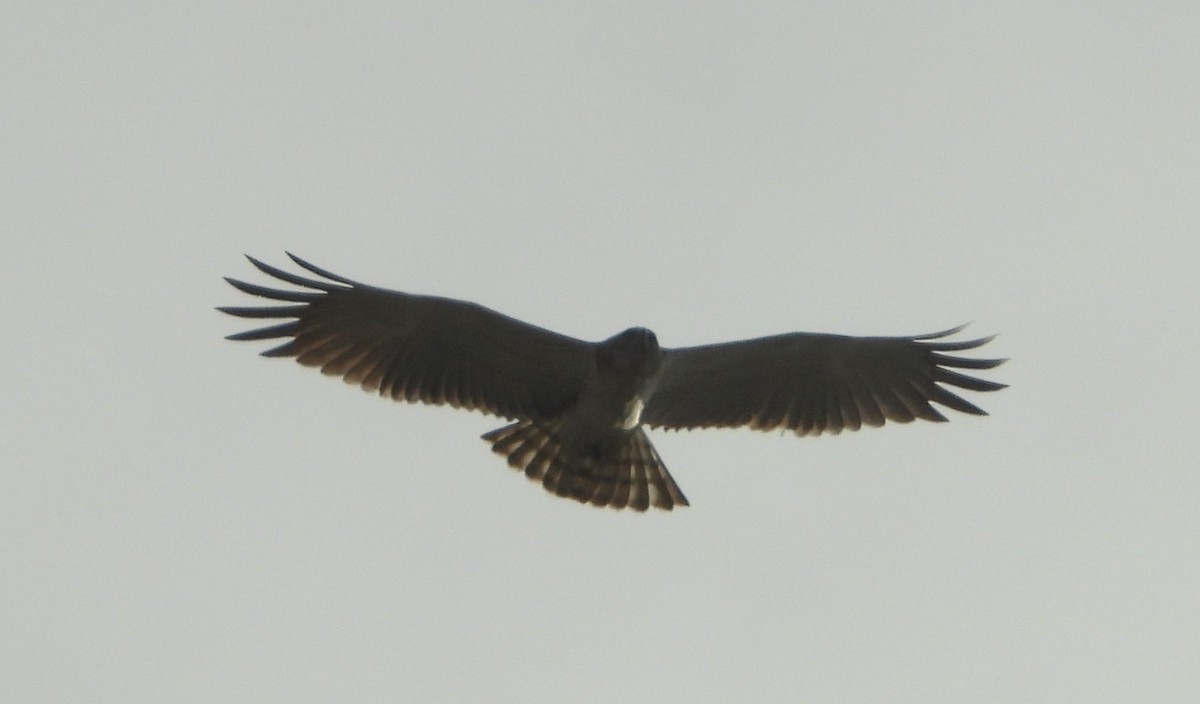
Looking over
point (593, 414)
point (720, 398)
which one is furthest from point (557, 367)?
point (720, 398)

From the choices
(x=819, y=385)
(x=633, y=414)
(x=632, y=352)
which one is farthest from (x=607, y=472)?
(x=819, y=385)

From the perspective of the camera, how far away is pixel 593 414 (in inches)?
515

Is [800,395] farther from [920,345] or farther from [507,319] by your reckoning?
[507,319]

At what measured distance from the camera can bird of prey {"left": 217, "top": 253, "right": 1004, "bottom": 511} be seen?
41.7 ft

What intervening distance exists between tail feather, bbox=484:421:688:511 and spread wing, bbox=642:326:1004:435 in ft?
1.01

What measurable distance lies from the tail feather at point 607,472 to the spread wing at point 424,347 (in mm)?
379

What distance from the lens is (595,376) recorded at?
1277 centimetres

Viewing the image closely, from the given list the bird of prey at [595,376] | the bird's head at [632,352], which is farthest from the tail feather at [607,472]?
the bird's head at [632,352]

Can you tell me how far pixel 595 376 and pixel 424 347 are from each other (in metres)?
1.32

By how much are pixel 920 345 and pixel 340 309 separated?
14.5 ft

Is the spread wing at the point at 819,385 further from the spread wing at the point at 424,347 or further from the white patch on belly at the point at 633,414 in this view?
the spread wing at the point at 424,347

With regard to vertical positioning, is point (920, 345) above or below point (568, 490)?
above

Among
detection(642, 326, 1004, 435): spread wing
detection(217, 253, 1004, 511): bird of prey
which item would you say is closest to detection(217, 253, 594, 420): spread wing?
detection(217, 253, 1004, 511): bird of prey

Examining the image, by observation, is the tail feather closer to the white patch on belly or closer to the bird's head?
the white patch on belly
